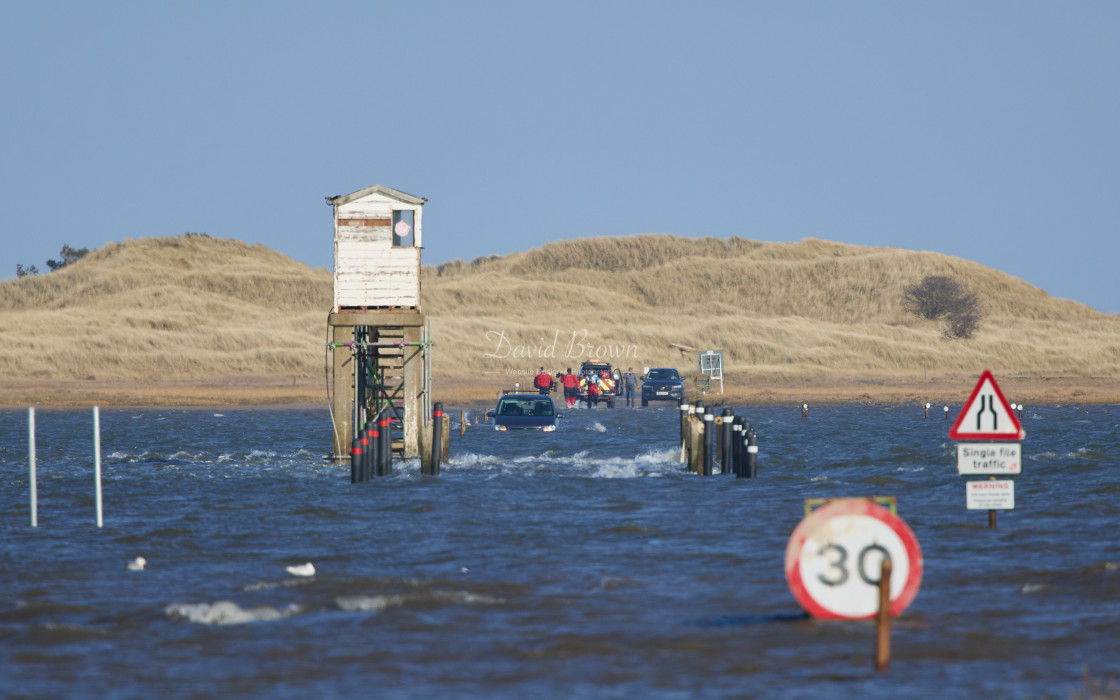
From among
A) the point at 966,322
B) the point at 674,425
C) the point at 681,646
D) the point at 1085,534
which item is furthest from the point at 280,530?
the point at 966,322

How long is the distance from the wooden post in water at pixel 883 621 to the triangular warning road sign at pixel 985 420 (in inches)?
217

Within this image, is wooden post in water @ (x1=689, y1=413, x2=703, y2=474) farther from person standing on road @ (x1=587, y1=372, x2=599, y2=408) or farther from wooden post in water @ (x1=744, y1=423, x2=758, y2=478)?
person standing on road @ (x1=587, y1=372, x2=599, y2=408)

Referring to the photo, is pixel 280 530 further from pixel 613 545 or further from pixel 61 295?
pixel 61 295

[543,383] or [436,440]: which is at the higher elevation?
[543,383]

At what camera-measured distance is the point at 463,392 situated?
6962 cm

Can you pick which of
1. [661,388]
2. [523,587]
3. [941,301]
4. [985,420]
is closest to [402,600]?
[523,587]

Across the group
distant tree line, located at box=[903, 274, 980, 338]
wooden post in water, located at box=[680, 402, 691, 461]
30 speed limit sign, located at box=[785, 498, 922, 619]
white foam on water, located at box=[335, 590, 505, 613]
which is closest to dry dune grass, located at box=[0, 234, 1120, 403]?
distant tree line, located at box=[903, 274, 980, 338]

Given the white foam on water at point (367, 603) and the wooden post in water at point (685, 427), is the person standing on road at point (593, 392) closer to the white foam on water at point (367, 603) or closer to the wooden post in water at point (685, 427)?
the wooden post in water at point (685, 427)

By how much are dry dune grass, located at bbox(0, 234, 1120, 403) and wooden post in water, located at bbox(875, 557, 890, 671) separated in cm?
5494

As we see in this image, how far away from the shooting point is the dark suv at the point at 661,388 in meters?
62.7

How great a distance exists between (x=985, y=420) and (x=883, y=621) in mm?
6367

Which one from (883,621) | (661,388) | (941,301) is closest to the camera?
(883,621)

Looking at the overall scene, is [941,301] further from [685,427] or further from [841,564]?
[841,564]

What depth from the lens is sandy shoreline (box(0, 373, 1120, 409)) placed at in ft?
215
